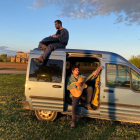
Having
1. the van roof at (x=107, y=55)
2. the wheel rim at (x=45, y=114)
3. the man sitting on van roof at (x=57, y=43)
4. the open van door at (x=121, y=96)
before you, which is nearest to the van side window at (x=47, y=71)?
the man sitting on van roof at (x=57, y=43)

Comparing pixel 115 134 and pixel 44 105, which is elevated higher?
pixel 44 105

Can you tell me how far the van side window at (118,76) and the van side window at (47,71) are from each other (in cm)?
137

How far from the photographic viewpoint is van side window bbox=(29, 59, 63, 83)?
411 centimetres

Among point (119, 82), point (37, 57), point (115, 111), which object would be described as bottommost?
point (115, 111)

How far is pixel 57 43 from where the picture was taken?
4332mm

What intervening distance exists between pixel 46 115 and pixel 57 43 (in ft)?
7.14

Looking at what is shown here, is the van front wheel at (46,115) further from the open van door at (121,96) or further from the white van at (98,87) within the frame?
the open van door at (121,96)

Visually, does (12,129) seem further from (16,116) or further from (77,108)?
(77,108)

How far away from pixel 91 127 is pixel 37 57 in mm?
2520

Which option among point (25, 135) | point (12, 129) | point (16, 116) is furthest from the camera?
point (16, 116)

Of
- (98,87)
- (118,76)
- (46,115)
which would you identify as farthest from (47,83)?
(118,76)

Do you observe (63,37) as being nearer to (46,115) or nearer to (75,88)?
(75,88)

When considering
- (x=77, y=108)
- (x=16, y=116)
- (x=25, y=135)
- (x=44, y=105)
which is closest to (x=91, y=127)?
(x=77, y=108)

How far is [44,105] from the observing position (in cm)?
415
